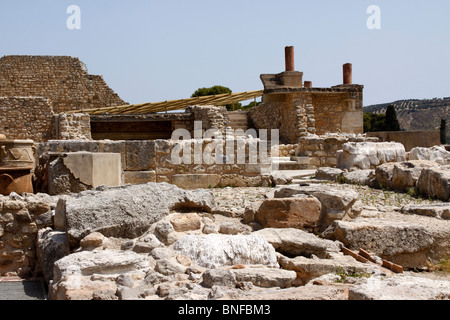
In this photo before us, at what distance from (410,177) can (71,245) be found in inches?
238

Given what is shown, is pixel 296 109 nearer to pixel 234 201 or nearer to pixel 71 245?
pixel 234 201

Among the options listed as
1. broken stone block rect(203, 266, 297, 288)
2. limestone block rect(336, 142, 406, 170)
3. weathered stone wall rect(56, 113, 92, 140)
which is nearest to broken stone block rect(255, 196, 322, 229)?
broken stone block rect(203, 266, 297, 288)

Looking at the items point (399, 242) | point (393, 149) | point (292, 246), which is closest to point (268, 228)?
point (292, 246)

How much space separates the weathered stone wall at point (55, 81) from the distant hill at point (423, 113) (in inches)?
928

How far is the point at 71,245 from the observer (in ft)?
14.1

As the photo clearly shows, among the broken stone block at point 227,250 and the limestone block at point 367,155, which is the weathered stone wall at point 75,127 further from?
the broken stone block at point 227,250

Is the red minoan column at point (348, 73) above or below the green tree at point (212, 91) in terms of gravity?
below

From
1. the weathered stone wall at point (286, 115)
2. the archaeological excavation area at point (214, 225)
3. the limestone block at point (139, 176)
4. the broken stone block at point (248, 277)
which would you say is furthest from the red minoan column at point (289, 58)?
the broken stone block at point (248, 277)

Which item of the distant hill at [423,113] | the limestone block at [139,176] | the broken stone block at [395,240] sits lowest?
the broken stone block at [395,240]

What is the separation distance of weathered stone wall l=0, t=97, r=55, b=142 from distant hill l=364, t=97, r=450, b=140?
26.6 metres

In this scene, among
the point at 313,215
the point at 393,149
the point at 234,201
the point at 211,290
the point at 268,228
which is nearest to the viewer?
the point at 211,290

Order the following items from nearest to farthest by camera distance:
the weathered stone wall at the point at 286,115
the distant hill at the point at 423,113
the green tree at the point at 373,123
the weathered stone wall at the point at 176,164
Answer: the weathered stone wall at the point at 176,164 < the weathered stone wall at the point at 286,115 < the distant hill at the point at 423,113 < the green tree at the point at 373,123

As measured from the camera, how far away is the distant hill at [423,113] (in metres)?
36.3

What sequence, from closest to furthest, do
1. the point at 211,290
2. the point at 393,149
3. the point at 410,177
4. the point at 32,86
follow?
the point at 211,290 < the point at 410,177 < the point at 393,149 < the point at 32,86
